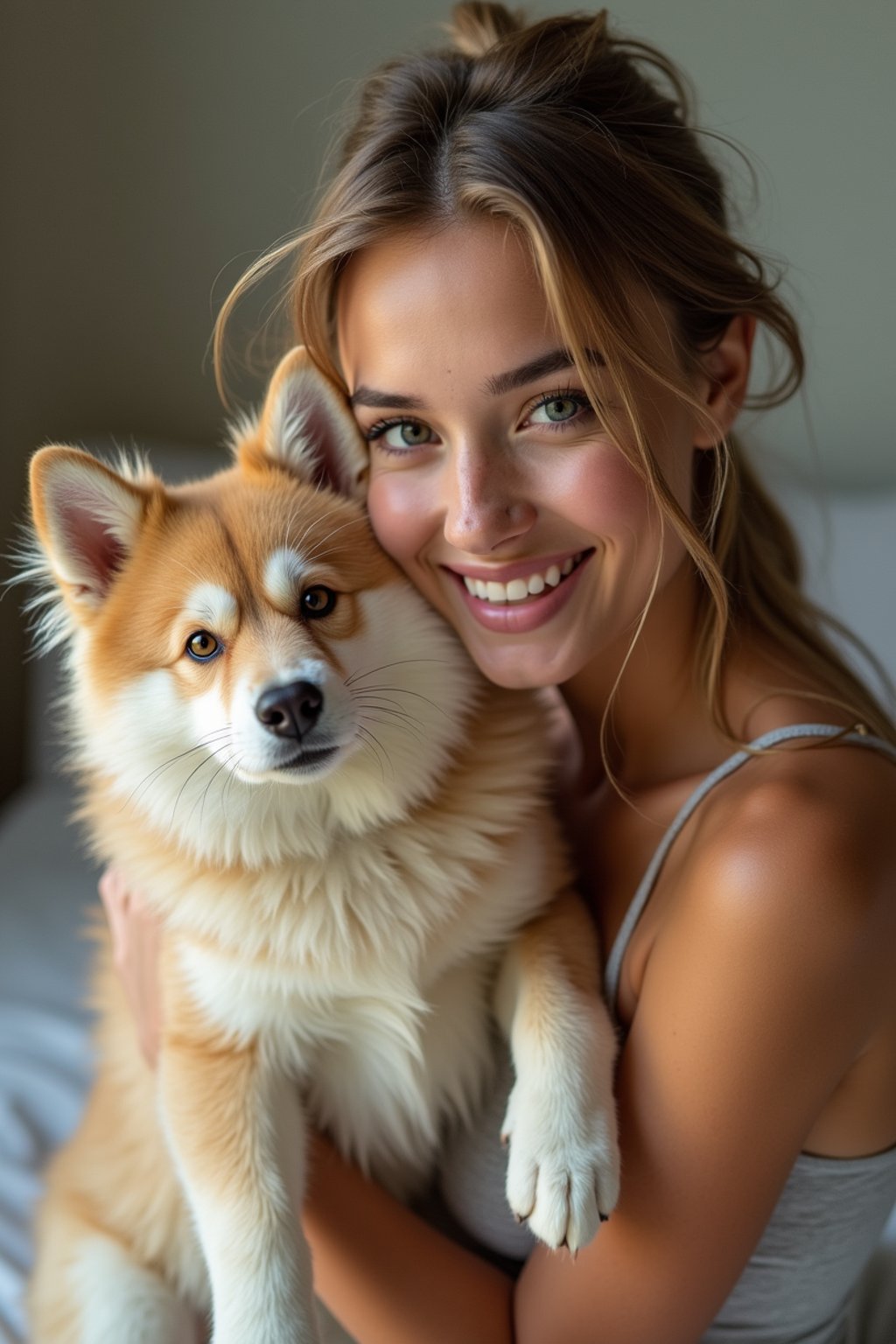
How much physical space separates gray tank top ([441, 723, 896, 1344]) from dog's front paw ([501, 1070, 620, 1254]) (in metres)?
0.18

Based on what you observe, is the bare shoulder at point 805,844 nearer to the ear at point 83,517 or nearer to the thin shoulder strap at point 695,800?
the thin shoulder strap at point 695,800

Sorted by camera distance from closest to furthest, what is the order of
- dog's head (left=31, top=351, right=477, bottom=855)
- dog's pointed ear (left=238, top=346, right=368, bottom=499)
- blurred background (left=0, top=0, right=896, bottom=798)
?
dog's head (left=31, top=351, right=477, bottom=855), dog's pointed ear (left=238, top=346, right=368, bottom=499), blurred background (left=0, top=0, right=896, bottom=798)

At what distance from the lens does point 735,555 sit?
4.33ft

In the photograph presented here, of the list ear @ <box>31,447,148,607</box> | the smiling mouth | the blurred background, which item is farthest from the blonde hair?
the blurred background

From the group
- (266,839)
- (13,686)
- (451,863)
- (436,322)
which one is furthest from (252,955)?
(13,686)

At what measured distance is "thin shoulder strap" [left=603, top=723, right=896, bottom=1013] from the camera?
43.2 inches

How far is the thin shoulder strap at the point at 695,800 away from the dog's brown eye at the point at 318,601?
420mm

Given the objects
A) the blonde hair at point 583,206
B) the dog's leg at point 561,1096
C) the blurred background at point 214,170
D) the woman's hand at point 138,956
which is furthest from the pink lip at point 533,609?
the blurred background at point 214,170

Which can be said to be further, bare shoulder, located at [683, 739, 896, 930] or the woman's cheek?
the woman's cheek

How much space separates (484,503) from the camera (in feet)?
3.34

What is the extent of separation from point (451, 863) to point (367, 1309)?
45cm

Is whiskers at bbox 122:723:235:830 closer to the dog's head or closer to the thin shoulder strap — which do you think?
the dog's head

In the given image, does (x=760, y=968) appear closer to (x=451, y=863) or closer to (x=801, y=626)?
(x=451, y=863)

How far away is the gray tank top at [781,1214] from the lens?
110 centimetres
